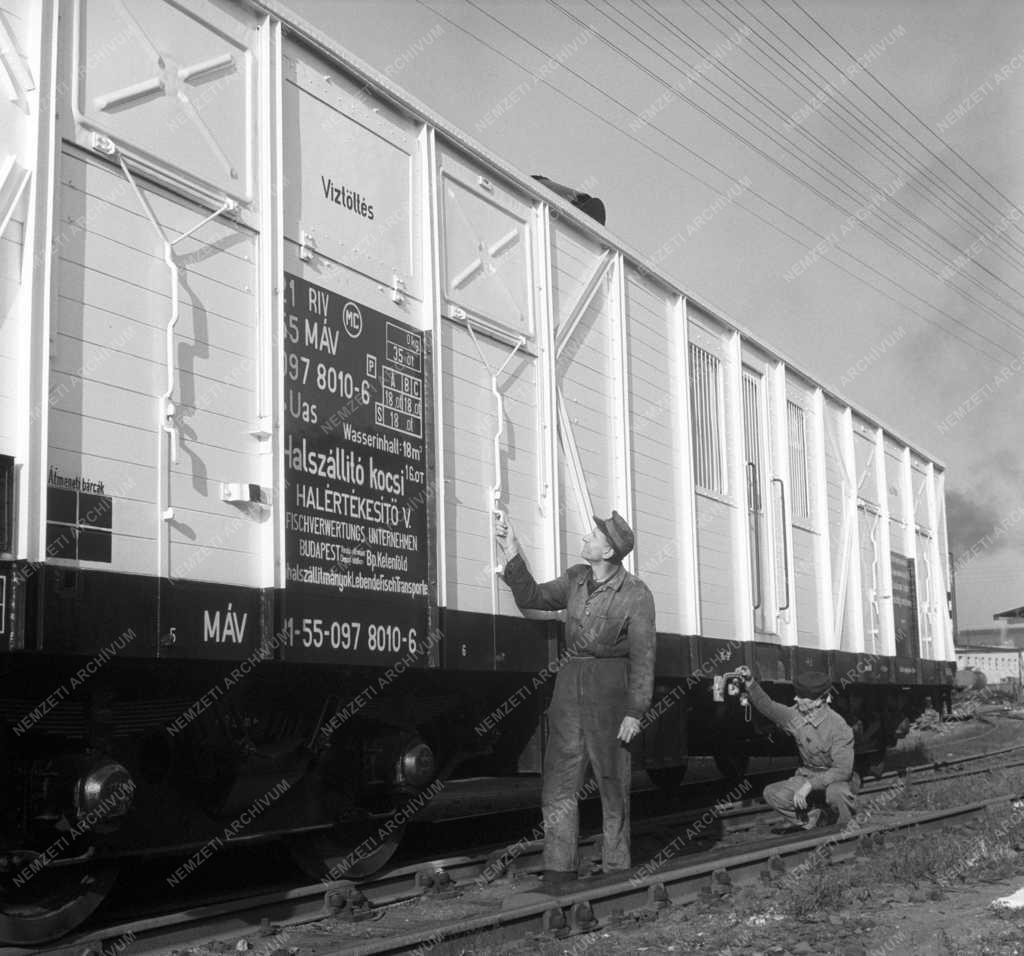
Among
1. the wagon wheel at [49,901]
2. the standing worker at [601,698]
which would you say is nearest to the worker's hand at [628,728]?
the standing worker at [601,698]

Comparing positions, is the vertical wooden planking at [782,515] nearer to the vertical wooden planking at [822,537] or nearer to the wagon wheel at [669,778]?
the vertical wooden planking at [822,537]

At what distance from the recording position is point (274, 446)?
5625 millimetres

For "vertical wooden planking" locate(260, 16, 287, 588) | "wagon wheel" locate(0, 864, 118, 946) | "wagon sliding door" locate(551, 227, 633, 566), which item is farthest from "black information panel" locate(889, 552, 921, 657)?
"wagon wheel" locate(0, 864, 118, 946)

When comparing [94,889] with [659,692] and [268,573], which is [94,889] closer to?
[268,573]

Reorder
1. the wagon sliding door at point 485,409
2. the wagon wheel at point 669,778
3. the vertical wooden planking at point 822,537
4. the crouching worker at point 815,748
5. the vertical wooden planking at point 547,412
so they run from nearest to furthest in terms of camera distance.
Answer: the wagon sliding door at point 485,409 → the vertical wooden planking at point 547,412 → the crouching worker at point 815,748 → the wagon wheel at point 669,778 → the vertical wooden planking at point 822,537

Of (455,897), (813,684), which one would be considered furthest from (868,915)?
(813,684)

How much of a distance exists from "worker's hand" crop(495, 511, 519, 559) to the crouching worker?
1.93 m

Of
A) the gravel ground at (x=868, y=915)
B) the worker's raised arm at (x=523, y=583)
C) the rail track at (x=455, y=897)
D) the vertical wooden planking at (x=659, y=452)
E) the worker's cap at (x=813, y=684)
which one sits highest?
the vertical wooden planking at (x=659, y=452)

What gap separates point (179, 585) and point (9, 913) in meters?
1.35

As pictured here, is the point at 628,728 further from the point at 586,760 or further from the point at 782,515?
the point at 782,515

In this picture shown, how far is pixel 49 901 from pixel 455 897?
6.89 feet

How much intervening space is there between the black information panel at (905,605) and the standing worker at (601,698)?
8005 millimetres

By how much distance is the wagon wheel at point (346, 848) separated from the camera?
22.0 feet

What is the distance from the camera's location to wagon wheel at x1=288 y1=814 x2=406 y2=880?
6691 millimetres
